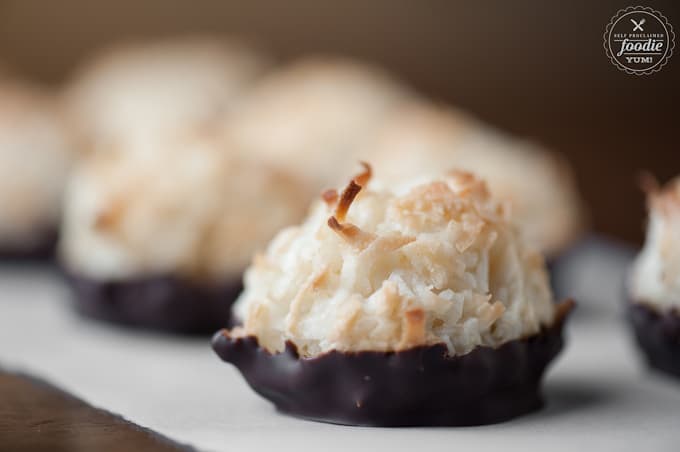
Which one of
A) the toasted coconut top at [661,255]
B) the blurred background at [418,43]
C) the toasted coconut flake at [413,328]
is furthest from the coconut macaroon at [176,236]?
the blurred background at [418,43]

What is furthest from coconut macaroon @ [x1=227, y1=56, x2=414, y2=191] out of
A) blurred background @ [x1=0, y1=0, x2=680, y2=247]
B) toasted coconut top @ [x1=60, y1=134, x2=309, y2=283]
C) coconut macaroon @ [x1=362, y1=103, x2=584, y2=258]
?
blurred background @ [x1=0, y1=0, x2=680, y2=247]

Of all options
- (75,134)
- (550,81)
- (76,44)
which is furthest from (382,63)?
(75,134)

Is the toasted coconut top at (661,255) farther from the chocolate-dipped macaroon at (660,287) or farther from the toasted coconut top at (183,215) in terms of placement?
the toasted coconut top at (183,215)

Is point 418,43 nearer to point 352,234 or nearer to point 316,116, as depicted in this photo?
point 316,116

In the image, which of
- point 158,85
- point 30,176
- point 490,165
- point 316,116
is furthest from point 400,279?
point 158,85

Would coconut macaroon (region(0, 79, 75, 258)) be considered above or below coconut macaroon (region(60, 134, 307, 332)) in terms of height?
above

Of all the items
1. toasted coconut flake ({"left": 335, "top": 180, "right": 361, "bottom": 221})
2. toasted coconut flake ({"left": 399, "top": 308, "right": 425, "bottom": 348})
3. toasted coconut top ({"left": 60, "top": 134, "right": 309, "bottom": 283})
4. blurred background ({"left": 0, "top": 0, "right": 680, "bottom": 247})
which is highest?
blurred background ({"left": 0, "top": 0, "right": 680, "bottom": 247})

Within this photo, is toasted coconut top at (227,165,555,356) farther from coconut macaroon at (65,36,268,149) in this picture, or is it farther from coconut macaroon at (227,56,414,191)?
coconut macaroon at (65,36,268,149)
